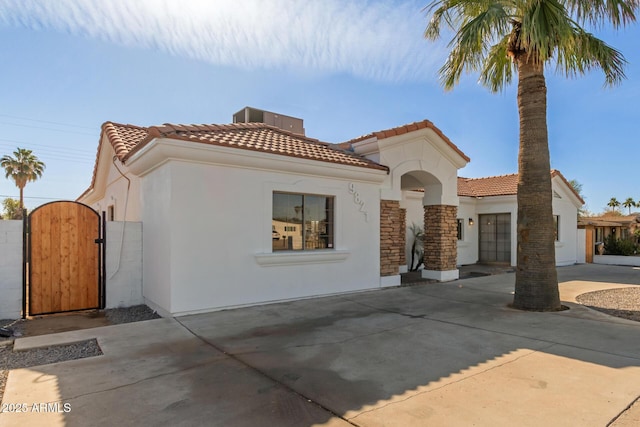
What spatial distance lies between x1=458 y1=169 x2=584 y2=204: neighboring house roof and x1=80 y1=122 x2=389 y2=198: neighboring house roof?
9.98 meters

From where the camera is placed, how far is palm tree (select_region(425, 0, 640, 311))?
26.3 ft

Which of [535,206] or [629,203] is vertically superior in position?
[629,203]

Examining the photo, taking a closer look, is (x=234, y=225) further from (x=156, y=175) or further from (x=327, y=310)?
(x=327, y=310)

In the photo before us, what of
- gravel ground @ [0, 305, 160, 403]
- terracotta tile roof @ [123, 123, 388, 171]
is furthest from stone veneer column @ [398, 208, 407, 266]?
gravel ground @ [0, 305, 160, 403]

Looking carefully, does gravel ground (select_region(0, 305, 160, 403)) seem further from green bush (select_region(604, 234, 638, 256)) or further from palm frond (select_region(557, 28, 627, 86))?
green bush (select_region(604, 234, 638, 256))

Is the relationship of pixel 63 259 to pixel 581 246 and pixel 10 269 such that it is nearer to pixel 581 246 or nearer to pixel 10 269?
pixel 10 269

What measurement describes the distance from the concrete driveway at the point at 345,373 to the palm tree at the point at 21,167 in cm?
4079

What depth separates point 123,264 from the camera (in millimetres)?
9023

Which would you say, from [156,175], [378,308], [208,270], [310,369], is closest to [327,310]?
[378,308]

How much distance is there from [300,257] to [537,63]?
7225 millimetres

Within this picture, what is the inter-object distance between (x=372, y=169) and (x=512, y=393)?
7.29 m

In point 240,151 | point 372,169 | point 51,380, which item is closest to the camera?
point 51,380

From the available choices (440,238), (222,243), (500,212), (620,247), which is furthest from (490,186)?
(222,243)

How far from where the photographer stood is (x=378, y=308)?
8.59 meters
